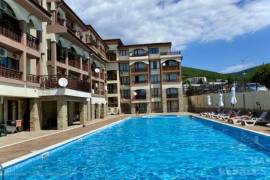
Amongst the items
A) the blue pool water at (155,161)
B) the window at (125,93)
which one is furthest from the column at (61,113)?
the window at (125,93)

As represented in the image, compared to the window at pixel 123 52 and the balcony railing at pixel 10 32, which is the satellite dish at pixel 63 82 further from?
the window at pixel 123 52

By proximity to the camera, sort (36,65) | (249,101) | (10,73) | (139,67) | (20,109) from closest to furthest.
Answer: (10,73)
(20,109)
(36,65)
(249,101)
(139,67)

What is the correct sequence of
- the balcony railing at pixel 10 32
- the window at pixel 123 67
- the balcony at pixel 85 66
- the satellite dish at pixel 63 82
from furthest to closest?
1. the window at pixel 123 67
2. the balcony at pixel 85 66
3. the satellite dish at pixel 63 82
4. the balcony railing at pixel 10 32

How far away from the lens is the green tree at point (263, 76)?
70319 millimetres

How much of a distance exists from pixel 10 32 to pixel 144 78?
43111 mm

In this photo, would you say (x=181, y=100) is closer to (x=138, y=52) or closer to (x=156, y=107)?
(x=156, y=107)

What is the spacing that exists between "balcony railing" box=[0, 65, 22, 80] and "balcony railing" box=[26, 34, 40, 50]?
2.55 m

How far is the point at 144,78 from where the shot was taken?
62.9m

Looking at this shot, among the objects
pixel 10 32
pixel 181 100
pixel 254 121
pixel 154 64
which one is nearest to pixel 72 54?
pixel 10 32

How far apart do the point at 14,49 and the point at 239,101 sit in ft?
73.1

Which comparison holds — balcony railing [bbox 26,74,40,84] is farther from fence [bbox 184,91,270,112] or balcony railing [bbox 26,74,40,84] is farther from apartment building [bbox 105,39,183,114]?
apartment building [bbox 105,39,183,114]

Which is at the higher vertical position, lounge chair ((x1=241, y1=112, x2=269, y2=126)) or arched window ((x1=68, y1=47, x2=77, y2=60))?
arched window ((x1=68, y1=47, x2=77, y2=60))

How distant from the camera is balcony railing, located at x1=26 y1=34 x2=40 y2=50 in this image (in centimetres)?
2372

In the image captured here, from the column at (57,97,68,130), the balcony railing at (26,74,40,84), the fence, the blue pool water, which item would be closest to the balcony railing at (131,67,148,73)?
the fence
